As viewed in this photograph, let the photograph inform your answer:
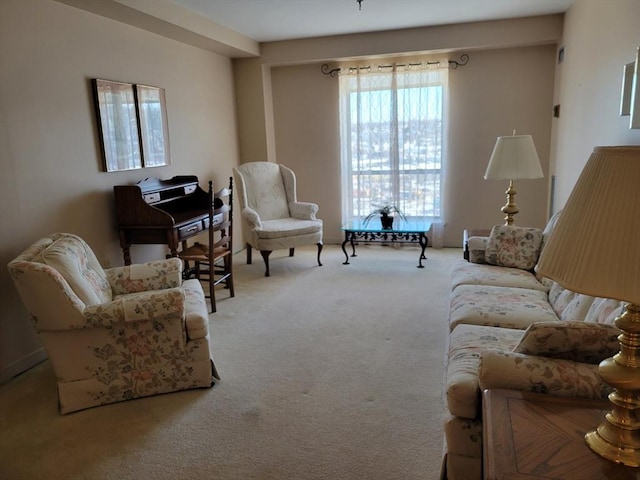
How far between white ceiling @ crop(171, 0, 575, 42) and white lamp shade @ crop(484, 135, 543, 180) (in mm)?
1567

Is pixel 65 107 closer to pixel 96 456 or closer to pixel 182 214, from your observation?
pixel 182 214

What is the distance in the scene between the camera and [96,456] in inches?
83.3

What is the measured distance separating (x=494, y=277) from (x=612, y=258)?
2.24 meters

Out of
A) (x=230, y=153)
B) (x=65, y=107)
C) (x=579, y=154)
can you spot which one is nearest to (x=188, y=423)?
(x=65, y=107)

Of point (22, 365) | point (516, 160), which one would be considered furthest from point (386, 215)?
point (22, 365)

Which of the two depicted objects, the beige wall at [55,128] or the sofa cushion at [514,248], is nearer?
the beige wall at [55,128]

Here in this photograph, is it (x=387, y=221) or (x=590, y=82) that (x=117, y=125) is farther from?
(x=590, y=82)

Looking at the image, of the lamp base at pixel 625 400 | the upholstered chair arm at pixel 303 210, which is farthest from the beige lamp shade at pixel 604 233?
the upholstered chair arm at pixel 303 210

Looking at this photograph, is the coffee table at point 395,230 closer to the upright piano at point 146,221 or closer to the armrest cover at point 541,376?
the upright piano at point 146,221

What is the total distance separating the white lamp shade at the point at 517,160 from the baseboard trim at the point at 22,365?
3482 millimetres

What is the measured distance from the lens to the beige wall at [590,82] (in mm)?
2824

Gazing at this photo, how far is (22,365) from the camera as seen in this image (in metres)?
2.92

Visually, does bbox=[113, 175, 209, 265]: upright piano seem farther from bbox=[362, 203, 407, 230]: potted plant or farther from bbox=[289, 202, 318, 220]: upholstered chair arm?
bbox=[362, 203, 407, 230]: potted plant

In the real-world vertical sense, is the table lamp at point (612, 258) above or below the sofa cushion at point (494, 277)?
above
